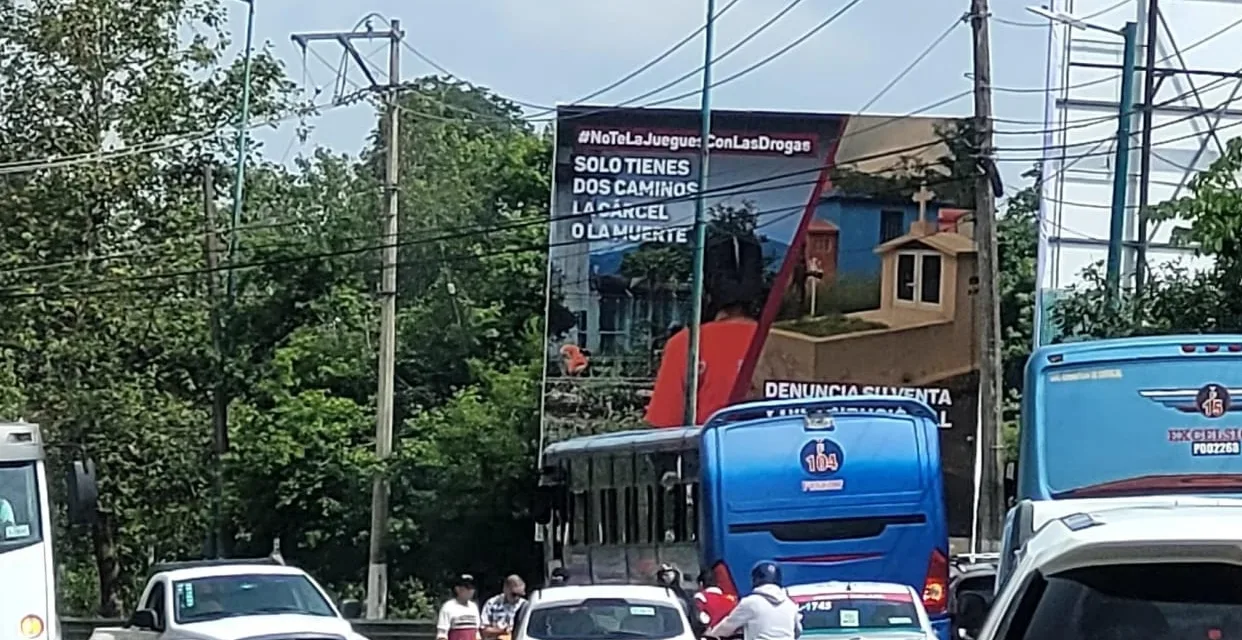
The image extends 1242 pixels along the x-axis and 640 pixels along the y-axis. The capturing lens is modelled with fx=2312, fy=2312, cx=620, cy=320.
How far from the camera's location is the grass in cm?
4528

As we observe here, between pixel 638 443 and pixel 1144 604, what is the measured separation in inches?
849

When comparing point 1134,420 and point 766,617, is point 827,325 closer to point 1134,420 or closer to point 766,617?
point 766,617

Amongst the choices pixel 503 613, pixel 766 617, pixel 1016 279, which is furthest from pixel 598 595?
pixel 1016 279

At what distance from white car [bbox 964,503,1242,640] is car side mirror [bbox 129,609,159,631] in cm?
1482

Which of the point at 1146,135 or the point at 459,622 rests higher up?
the point at 1146,135

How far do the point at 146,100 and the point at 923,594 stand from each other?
2722 centimetres

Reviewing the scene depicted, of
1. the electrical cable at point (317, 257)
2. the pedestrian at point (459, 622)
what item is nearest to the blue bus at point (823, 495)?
the pedestrian at point (459, 622)

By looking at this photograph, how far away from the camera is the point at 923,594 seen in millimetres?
24328

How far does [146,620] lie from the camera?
20.5 metres

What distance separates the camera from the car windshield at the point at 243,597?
822 inches

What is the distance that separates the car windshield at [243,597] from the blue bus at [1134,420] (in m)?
7.12

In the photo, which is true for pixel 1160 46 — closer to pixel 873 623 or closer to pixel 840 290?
pixel 840 290

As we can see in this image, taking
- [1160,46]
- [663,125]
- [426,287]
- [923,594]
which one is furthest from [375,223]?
[923,594]

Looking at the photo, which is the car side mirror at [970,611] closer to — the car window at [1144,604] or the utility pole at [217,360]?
the car window at [1144,604]
